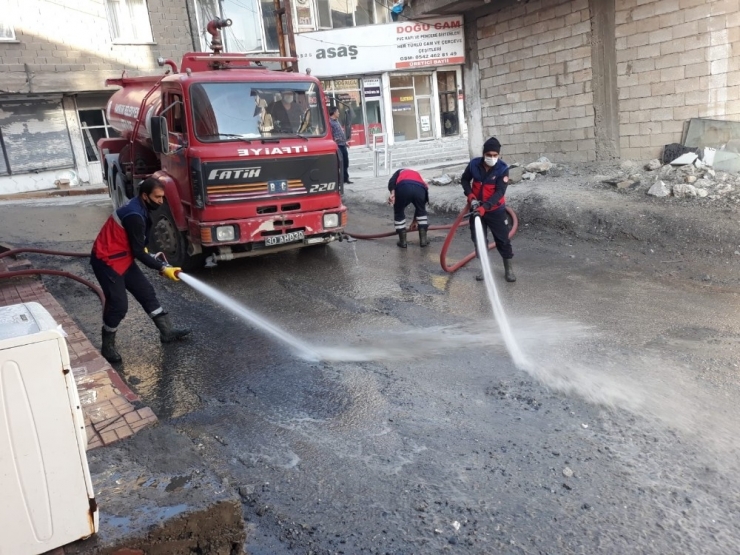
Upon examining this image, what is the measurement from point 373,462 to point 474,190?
15.4 feet

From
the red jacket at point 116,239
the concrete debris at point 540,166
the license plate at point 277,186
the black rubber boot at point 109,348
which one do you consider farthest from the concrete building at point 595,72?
the black rubber boot at point 109,348

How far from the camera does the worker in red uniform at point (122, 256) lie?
487 cm

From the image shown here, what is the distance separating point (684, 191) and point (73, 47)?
59.4ft

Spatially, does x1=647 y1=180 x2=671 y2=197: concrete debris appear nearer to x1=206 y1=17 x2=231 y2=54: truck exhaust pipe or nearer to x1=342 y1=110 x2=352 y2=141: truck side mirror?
x1=342 y1=110 x2=352 y2=141: truck side mirror

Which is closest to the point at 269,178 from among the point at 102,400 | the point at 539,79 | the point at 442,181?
the point at 102,400

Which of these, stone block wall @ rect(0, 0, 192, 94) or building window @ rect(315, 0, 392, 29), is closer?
stone block wall @ rect(0, 0, 192, 94)

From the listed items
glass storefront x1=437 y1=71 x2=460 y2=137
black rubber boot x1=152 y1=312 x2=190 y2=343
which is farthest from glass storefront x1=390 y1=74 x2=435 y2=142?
black rubber boot x1=152 y1=312 x2=190 y2=343

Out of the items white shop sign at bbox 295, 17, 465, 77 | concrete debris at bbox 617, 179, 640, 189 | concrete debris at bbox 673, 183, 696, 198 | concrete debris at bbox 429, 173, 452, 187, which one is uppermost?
white shop sign at bbox 295, 17, 465, 77

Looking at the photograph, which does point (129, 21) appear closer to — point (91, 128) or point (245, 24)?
point (91, 128)

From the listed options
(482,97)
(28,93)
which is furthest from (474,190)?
(28,93)

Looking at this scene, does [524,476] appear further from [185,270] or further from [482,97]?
[482,97]

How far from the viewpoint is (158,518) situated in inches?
98.2

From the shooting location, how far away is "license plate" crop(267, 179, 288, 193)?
714cm

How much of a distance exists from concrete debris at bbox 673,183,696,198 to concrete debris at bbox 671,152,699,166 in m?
0.80
